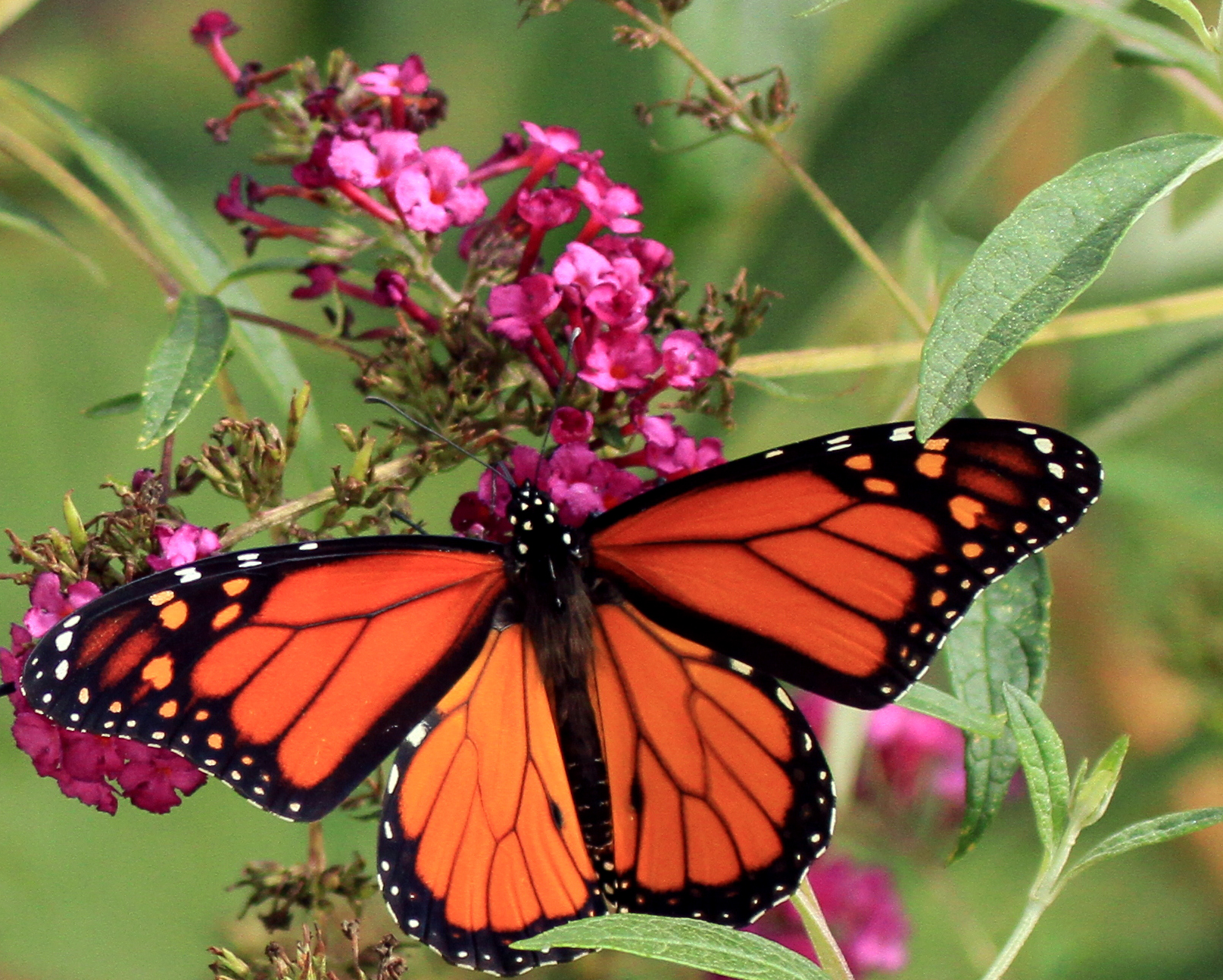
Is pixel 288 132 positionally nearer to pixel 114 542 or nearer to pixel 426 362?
pixel 426 362

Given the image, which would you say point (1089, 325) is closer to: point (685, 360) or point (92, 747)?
point (685, 360)

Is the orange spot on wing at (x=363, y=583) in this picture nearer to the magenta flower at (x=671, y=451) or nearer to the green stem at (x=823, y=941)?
the magenta flower at (x=671, y=451)

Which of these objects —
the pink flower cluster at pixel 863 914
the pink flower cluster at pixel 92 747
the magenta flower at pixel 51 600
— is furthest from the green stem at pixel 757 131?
the pink flower cluster at pixel 863 914

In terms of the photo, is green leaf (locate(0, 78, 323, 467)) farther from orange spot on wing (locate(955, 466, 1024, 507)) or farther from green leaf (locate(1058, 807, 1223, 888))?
green leaf (locate(1058, 807, 1223, 888))

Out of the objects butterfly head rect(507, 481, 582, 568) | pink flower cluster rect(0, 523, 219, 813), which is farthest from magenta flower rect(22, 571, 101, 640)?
butterfly head rect(507, 481, 582, 568)

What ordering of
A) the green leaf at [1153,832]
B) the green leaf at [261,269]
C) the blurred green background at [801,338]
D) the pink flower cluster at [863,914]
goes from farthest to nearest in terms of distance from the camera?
the pink flower cluster at [863,914] → the blurred green background at [801,338] → the green leaf at [261,269] → the green leaf at [1153,832]

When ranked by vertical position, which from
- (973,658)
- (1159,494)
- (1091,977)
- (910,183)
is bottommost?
(1091,977)

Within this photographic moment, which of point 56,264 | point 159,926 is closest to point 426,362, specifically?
point 159,926
